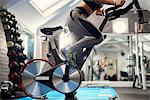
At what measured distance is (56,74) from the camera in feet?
11.5

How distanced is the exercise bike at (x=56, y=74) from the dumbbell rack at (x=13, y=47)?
5.98ft

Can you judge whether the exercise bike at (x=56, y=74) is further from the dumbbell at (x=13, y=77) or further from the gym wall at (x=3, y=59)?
the gym wall at (x=3, y=59)

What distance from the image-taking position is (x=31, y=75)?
3.67m

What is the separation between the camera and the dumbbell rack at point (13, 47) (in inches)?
221

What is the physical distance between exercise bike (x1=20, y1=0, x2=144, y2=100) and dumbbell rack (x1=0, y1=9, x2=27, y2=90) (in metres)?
1.82

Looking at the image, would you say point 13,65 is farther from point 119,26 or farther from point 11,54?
point 119,26

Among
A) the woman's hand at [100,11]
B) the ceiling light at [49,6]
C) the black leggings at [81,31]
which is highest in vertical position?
the ceiling light at [49,6]

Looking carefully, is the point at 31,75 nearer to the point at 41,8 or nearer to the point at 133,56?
the point at 41,8

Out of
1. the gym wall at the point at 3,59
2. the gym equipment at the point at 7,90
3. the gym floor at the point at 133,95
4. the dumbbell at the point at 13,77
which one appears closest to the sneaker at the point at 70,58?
the gym floor at the point at 133,95

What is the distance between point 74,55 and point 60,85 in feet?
1.49

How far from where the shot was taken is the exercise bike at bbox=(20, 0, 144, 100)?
350cm

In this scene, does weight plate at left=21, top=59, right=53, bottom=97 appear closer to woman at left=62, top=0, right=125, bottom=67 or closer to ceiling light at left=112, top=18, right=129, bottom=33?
woman at left=62, top=0, right=125, bottom=67

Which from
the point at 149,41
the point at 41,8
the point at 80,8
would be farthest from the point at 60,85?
the point at 149,41

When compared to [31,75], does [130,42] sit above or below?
above
